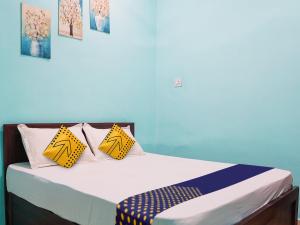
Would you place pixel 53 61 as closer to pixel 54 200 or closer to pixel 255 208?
pixel 54 200

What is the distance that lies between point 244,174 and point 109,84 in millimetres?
1965

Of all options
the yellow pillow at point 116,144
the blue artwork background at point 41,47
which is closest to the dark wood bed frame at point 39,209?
the yellow pillow at point 116,144

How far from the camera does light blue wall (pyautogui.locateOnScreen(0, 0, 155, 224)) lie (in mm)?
2502

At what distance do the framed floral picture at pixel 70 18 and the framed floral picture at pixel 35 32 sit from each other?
15 cm

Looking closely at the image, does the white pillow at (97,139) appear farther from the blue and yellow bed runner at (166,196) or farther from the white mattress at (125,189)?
the blue and yellow bed runner at (166,196)

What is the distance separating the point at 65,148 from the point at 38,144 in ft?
0.76

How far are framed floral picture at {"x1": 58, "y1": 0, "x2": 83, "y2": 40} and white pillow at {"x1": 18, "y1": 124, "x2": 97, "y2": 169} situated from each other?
1064 mm

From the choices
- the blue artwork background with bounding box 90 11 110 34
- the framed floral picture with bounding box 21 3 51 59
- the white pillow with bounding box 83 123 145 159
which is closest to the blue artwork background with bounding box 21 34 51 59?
the framed floral picture with bounding box 21 3 51 59

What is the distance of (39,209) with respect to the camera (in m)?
1.99

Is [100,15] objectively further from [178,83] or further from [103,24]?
[178,83]

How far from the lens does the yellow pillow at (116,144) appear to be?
2.79 meters

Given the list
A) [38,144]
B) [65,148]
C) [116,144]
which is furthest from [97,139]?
[38,144]

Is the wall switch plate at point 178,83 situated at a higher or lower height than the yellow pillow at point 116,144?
higher

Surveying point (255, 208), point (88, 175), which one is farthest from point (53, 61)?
point (255, 208)
